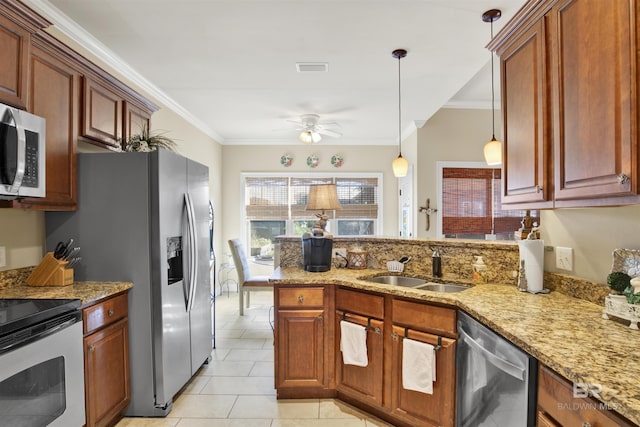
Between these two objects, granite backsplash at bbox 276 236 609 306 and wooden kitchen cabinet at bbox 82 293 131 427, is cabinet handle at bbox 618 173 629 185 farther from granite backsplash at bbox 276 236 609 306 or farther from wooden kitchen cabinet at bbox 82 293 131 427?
wooden kitchen cabinet at bbox 82 293 131 427

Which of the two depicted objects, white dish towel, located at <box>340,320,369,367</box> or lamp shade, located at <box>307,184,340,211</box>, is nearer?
white dish towel, located at <box>340,320,369,367</box>

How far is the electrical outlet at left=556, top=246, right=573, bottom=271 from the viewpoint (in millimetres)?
1826

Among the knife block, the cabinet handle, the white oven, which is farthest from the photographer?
the knife block

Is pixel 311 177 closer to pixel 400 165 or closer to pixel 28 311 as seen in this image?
pixel 400 165

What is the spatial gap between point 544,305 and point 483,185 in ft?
11.2

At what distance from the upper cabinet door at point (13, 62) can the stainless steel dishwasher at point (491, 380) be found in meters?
2.51

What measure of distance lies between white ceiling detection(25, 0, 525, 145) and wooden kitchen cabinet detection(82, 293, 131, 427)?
73.6 inches

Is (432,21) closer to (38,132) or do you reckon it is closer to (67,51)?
(67,51)

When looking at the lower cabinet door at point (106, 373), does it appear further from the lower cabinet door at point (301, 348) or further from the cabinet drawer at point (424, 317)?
the cabinet drawer at point (424, 317)

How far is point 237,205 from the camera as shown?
6.11m

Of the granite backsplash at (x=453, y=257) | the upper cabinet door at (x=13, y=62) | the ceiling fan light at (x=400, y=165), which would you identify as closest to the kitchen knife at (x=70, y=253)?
the upper cabinet door at (x=13, y=62)

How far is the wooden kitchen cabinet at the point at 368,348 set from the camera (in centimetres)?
211

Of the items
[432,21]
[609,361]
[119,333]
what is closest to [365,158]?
[432,21]

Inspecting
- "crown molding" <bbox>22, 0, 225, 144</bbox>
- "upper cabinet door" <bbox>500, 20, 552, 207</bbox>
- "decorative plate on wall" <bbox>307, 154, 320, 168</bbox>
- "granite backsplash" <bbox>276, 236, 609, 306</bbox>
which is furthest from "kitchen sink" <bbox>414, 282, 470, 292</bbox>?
"decorative plate on wall" <bbox>307, 154, 320, 168</bbox>
